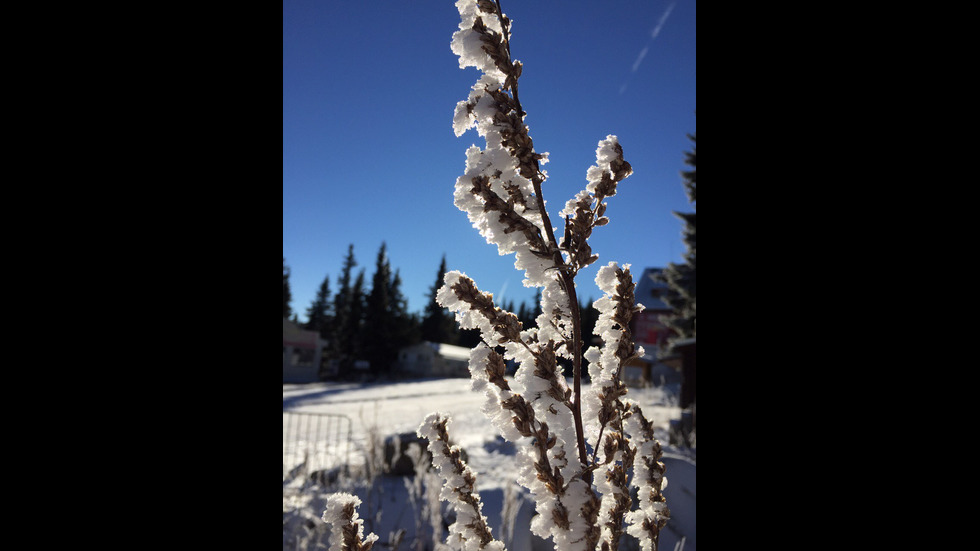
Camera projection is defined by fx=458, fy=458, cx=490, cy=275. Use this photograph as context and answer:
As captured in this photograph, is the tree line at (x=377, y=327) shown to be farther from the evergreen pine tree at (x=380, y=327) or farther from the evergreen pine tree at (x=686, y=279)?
the evergreen pine tree at (x=686, y=279)

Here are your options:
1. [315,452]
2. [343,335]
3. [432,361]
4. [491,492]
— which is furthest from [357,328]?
[491,492]

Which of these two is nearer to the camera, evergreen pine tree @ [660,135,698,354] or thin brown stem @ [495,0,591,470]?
thin brown stem @ [495,0,591,470]

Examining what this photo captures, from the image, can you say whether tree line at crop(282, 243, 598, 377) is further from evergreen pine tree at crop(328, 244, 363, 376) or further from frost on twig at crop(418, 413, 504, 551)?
frost on twig at crop(418, 413, 504, 551)

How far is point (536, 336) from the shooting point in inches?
48.3

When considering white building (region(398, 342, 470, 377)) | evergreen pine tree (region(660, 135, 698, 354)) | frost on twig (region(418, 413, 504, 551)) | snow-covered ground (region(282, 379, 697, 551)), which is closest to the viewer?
frost on twig (region(418, 413, 504, 551))

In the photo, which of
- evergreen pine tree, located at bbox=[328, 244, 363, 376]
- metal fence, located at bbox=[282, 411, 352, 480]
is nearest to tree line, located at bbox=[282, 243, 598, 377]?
evergreen pine tree, located at bbox=[328, 244, 363, 376]

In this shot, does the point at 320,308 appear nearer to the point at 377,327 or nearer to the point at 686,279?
the point at 377,327

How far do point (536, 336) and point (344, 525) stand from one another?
66 cm

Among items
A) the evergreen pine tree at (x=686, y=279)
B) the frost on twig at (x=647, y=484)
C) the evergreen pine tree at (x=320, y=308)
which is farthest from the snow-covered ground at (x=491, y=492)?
the evergreen pine tree at (x=320, y=308)

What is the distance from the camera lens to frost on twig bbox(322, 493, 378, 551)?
1.11 m

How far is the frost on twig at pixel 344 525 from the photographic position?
43.7 inches
